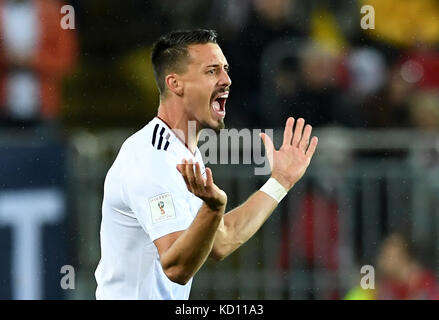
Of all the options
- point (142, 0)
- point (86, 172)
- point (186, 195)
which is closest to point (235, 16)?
point (142, 0)

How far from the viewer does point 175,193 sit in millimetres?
4738

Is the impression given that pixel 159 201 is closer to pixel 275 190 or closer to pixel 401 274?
pixel 275 190

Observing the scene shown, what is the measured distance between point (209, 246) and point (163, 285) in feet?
1.71

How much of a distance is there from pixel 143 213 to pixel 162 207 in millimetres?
93

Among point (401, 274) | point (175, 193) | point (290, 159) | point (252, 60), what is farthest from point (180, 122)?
point (252, 60)

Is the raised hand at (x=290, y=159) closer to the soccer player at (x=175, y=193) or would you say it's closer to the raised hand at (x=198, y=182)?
the soccer player at (x=175, y=193)

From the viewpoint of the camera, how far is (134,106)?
32.4ft

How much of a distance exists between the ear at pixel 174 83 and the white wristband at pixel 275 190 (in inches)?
25.4

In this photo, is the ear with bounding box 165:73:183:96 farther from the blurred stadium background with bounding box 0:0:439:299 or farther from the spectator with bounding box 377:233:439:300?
the spectator with bounding box 377:233:439:300

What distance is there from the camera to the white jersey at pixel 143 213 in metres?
4.71

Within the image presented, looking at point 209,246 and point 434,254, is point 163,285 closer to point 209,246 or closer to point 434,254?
point 209,246

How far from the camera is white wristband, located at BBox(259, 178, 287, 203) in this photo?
5383 mm

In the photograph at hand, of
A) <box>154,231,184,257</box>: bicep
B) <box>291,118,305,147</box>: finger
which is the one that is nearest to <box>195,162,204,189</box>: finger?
<box>154,231,184,257</box>: bicep

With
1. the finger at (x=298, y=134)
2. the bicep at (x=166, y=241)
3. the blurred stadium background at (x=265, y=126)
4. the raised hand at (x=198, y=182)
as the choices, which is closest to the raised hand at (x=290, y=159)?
the finger at (x=298, y=134)
